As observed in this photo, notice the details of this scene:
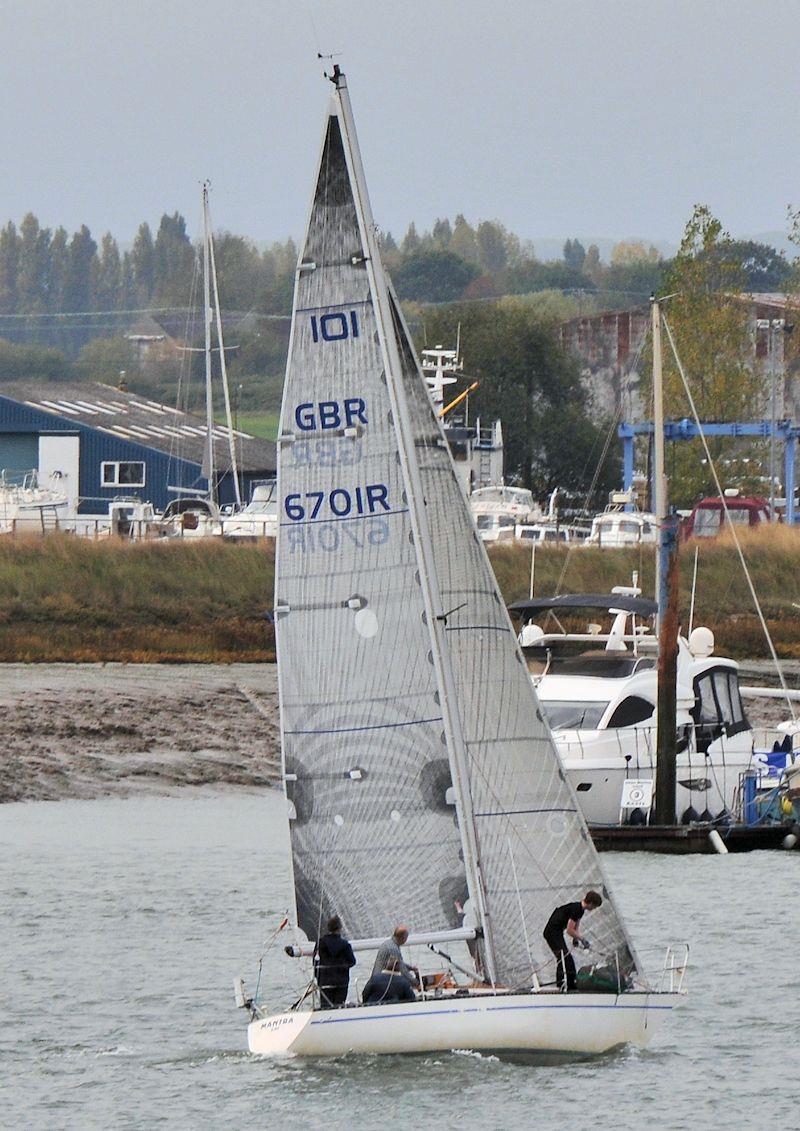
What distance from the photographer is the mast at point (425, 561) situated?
20.2 m

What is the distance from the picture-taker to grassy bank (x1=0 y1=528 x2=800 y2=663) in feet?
179

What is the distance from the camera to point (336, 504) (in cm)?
2072

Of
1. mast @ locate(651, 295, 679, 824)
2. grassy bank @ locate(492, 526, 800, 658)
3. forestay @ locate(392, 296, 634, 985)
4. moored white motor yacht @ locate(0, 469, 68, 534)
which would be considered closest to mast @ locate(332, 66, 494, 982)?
forestay @ locate(392, 296, 634, 985)

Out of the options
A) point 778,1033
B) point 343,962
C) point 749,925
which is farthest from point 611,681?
point 343,962

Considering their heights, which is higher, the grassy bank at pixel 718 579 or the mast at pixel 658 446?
the mast at pixel 658 446

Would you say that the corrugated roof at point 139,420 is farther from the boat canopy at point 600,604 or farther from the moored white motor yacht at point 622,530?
the boat canopy at point 600,604

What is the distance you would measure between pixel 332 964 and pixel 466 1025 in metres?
1.45

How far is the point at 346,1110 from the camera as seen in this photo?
19.6m

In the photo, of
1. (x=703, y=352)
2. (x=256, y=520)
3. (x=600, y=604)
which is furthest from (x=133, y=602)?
(x=703, y=352)

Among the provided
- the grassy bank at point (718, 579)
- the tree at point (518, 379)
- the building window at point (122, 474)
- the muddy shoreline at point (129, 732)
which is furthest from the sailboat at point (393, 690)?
the tree at point (518, 379)

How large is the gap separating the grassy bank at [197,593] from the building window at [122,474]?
2224 cm

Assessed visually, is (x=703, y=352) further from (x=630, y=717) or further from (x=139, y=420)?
(x=630, y=717)

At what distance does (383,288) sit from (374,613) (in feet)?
9.62

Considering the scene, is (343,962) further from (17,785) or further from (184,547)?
(184,547)
